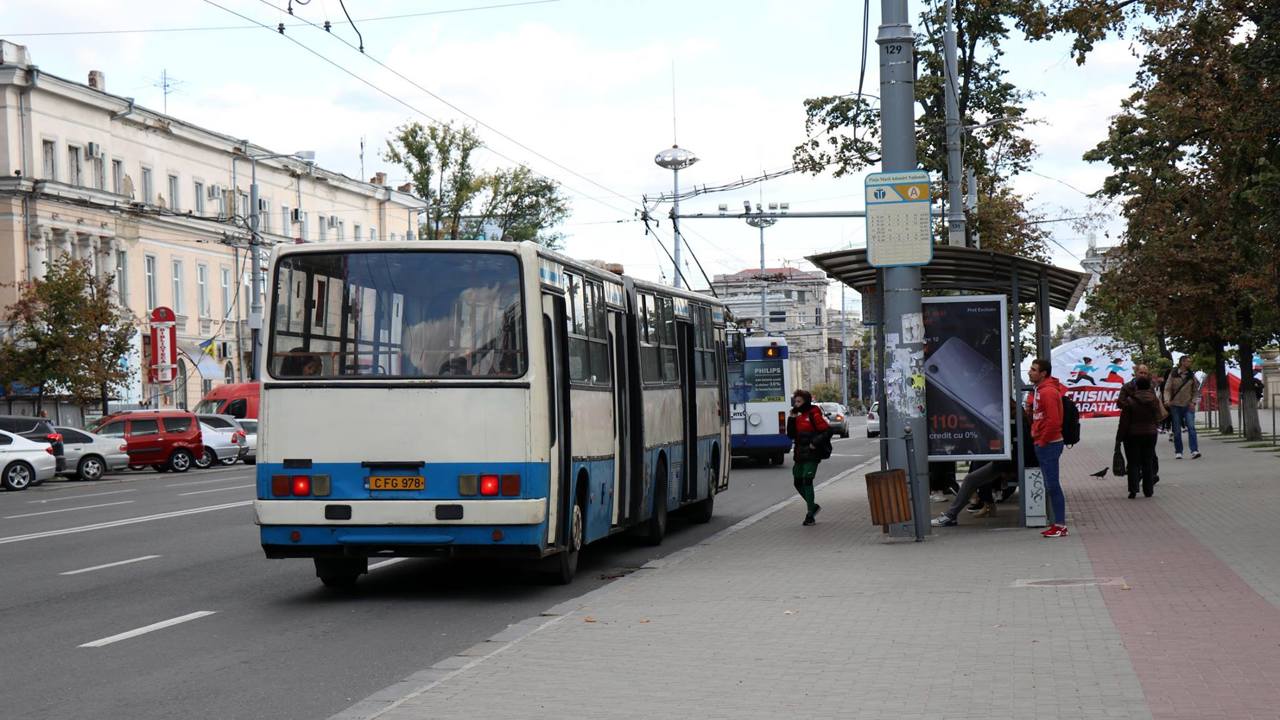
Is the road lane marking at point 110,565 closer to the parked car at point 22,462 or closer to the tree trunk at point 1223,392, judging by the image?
the parked car at point 22,462

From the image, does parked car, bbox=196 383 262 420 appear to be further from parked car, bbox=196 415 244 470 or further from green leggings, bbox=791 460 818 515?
green leggings, bbox=791 460 818 515

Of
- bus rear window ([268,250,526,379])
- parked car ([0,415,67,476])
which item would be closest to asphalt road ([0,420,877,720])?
bus rear window ([268,250,526,379])

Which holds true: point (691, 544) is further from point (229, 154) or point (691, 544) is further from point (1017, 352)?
point (229, 154)

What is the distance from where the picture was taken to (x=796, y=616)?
1102 centimetres

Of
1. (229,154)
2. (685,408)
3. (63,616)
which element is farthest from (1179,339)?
(229,154)

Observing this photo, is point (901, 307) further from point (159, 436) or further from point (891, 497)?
point (159, 436)

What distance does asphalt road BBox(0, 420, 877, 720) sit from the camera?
899 cm

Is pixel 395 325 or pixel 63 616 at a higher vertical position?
pixel 395 325

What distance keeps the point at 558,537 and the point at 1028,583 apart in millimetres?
3779

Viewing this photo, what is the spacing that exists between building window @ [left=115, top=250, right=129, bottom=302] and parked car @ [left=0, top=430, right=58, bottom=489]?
23380 mm

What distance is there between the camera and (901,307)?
16906 mm

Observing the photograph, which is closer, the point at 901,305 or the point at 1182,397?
the point at 901,305

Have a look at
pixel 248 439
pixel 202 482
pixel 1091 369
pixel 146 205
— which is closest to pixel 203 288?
pixel 146 205

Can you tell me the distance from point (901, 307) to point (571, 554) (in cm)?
491
